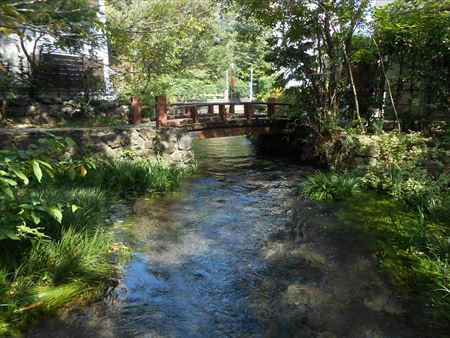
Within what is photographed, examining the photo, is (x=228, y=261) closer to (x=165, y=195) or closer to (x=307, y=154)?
(x=165, y=195)

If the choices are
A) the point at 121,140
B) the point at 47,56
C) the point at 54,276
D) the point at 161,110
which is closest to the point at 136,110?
the point at 161,110

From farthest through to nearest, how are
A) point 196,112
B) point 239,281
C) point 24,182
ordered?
point 196,112, point 239,281, point 24,182

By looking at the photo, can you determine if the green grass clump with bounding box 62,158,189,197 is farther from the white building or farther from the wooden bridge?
the white building

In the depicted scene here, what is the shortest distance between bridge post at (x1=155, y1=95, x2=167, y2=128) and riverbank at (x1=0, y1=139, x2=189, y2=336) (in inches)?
213

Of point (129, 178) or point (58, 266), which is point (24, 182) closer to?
point (58, 266)

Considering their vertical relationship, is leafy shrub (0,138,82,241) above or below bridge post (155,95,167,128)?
below

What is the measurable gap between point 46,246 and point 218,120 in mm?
9640

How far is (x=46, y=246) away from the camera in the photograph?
4352mm

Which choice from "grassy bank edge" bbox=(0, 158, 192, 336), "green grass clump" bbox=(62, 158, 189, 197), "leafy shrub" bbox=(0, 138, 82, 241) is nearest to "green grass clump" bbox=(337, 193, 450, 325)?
"grassy bank edge" bbox=(0, 158, 192, 336)

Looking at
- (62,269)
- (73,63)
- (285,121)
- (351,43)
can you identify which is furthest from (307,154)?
(62,269)

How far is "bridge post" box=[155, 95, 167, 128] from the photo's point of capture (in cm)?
1119

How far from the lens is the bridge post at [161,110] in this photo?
1119cm

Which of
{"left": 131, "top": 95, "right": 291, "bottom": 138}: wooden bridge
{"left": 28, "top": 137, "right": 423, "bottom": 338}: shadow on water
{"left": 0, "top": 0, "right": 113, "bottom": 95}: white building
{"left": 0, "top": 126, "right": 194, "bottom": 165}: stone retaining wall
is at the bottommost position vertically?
{"left": 28, "top": 137, "right": 423, "bottom": 338}: shadow on water

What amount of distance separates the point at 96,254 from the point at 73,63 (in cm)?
1049
